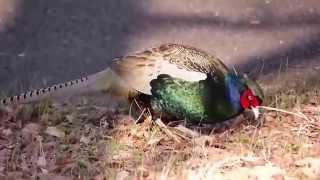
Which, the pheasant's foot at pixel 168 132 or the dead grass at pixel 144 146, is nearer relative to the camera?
the dead grass at pixel 144 146

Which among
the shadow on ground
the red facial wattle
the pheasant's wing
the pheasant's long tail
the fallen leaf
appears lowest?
the fallen leaf

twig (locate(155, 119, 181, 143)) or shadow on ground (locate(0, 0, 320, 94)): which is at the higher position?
shadow on ground (locate(0, 0, 320, 94))

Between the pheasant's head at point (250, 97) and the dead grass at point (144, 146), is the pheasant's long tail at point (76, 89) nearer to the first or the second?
the dead grass at point (144, 146)

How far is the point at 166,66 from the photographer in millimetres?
4824

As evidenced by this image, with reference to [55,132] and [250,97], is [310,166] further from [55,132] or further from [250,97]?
[55,132]

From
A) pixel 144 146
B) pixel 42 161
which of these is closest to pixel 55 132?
pixel 42 161

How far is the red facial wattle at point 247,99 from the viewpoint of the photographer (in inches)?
188

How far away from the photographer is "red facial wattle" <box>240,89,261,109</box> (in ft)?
15.6

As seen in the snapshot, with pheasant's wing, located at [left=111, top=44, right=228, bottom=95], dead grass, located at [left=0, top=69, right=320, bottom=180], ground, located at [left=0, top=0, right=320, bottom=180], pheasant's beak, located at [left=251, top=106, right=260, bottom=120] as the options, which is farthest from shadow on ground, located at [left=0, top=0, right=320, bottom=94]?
pheasant's beak, located at [left=251, top=106, right=260, bottom=120]

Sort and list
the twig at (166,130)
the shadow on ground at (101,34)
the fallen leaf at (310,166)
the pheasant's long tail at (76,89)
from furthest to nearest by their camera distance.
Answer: the shadow on ground at (101,34) → the pheasant's long tail at (76,89) → the twig at (166,130) → the fallen leaf at (310,166)

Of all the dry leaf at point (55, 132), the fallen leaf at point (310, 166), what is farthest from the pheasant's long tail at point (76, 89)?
the fallen leaf at point (310, 166)

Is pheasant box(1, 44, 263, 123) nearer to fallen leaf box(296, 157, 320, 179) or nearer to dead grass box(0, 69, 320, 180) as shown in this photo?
dead grass box(0, 69, 320, 180)

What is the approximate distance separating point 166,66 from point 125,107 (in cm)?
74

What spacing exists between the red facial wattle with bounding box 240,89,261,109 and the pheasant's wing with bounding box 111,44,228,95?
0.21m
